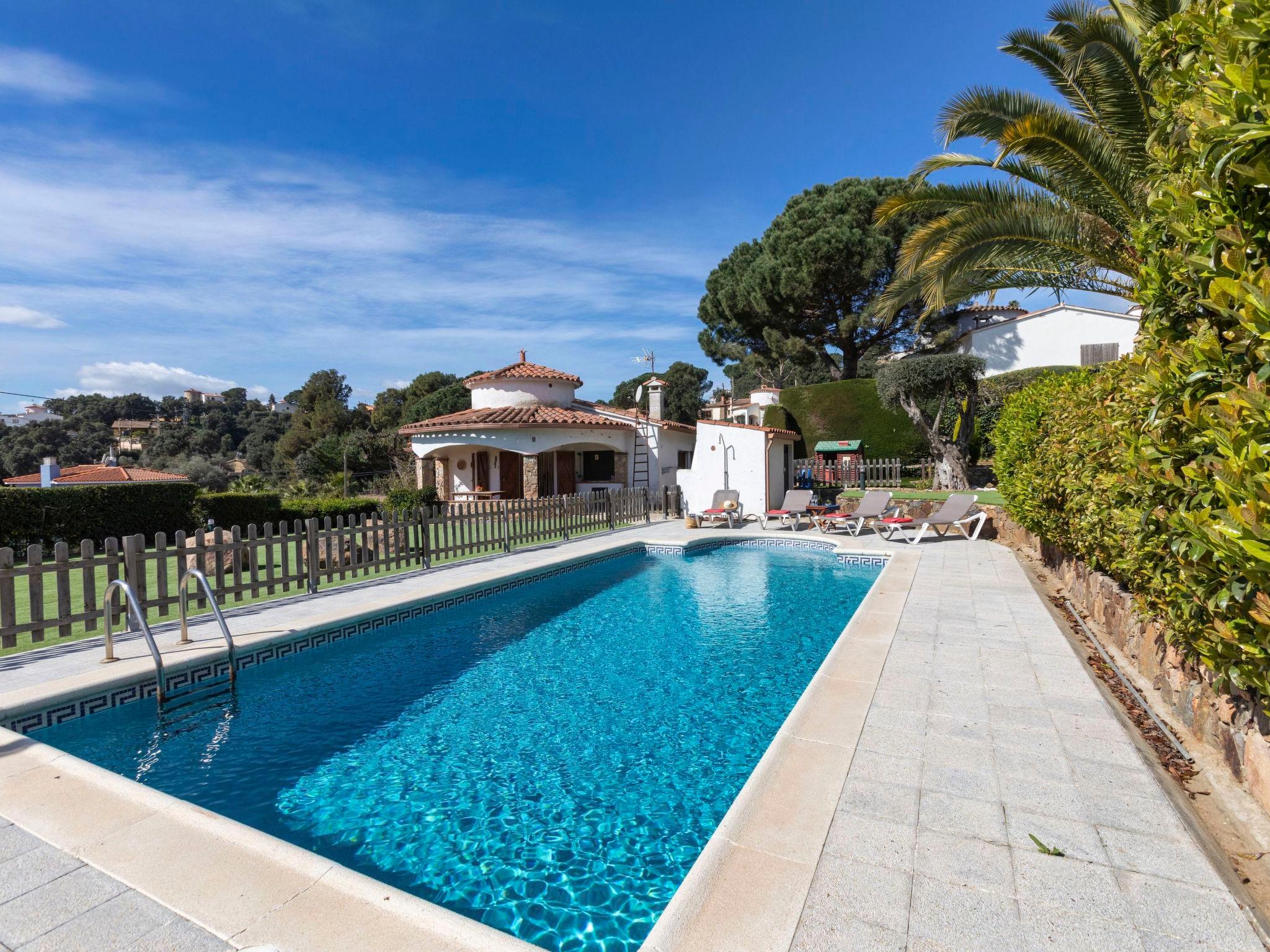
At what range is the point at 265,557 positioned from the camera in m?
9.57

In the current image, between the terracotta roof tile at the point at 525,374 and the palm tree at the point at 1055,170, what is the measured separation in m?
17.3

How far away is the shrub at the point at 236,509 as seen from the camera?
54.6 ft

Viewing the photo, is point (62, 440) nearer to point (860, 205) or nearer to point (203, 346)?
point (203, 346)

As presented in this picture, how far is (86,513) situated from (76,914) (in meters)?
15.6

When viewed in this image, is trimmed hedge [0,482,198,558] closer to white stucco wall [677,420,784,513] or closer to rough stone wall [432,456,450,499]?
rough stone wall [432,456,450,499]

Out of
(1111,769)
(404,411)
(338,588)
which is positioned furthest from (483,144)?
(404,411)

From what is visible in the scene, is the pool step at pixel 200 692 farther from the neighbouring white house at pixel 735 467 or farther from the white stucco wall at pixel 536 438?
the white stucco wall at pixel 536 438

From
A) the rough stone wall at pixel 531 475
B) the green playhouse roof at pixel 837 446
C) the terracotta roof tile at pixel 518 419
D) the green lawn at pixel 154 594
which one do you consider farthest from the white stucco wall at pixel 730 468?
the green lawn at pixel 154 594

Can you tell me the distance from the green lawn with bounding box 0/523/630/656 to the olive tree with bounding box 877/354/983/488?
55.9 ft

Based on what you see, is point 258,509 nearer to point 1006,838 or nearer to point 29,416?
point 1006,838

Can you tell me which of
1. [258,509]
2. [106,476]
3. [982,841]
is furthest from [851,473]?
[106,476]

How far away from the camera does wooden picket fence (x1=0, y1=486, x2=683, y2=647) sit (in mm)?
6742

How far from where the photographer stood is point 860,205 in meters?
31.2

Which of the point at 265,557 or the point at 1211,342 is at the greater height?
the point at 1211,342
